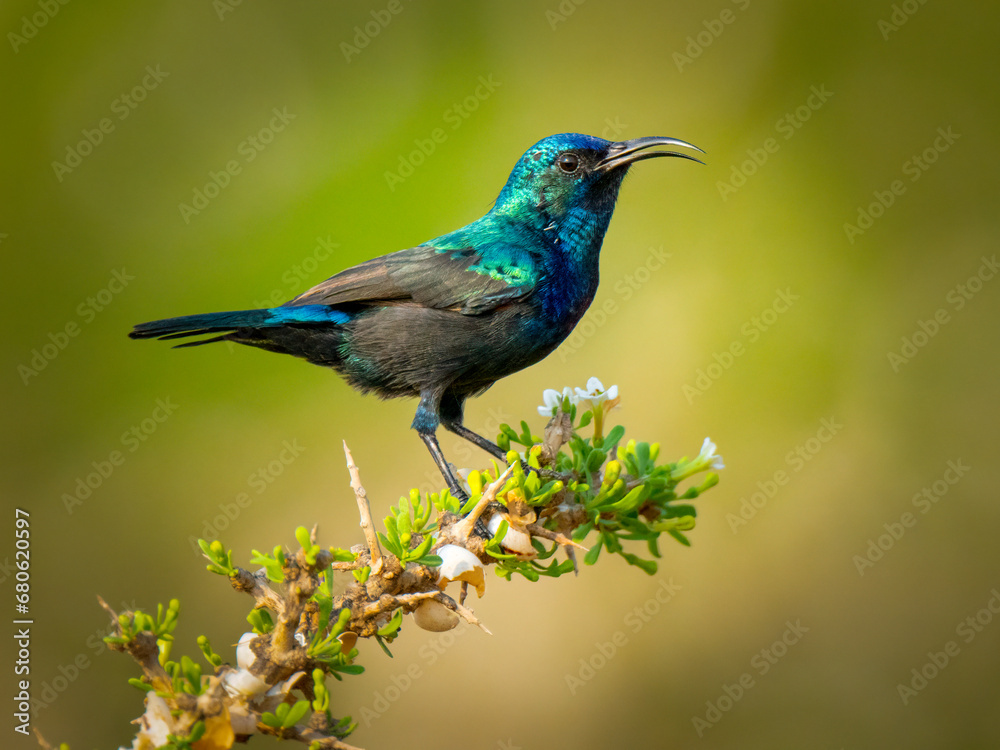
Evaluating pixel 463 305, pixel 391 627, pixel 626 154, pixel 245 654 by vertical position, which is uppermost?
pixel 626 154

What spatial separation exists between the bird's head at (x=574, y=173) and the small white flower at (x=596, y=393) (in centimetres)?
128

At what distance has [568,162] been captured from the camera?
12.3ft

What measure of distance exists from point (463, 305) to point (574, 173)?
33.4 inches

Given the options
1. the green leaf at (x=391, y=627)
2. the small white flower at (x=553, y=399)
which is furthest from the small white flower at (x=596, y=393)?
the green leaf at (x=391, y=627)

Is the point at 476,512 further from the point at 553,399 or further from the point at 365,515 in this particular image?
the point at 553,399

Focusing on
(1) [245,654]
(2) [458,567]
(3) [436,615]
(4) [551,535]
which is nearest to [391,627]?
(3) [436,615]

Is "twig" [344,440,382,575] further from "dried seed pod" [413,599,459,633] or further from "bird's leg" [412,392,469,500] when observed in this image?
"bird's leg" [412,392,469,500]

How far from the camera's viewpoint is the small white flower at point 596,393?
8.70ft

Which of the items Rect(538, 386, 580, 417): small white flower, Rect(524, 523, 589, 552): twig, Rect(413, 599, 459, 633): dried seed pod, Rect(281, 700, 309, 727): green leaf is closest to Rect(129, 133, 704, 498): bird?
Rect(538, 386, 580, 417): small white flower

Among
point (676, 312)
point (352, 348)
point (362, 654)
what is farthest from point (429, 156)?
point (362, 654)

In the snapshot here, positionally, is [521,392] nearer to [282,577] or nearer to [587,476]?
[587,476]

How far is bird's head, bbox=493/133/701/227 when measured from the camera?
3.74 meters

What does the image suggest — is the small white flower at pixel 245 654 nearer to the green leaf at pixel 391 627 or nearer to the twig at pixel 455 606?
the green leaf at pixel 391 627

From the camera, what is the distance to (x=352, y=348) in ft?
11.6
